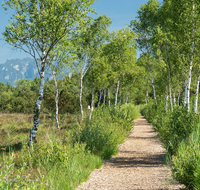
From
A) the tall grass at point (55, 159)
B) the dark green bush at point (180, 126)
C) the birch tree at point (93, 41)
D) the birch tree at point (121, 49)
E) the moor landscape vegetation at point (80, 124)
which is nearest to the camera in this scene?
the tall grass at point (55, 159)

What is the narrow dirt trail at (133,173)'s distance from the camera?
4027 mm

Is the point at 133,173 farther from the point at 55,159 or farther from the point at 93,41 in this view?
the point at 93,41

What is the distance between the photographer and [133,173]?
497cm

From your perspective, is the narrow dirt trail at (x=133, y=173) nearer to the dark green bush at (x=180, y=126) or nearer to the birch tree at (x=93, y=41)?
the dark green bush at (x=180, y=126)

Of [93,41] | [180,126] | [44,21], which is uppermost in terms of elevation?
[93,41]

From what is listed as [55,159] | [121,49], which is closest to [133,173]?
[55,159]

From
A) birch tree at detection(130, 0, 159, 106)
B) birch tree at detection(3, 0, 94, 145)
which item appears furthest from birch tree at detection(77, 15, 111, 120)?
birch tree at detection(3, 0, 94, 145)

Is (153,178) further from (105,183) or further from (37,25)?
(37,25)

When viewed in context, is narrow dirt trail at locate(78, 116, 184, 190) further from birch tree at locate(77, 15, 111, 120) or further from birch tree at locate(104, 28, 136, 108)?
birch tree at locate(77, 15, 111, 120)

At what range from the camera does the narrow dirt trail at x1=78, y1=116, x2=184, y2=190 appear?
4027mm

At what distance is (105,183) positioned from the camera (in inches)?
169

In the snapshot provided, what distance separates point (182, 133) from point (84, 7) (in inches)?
249

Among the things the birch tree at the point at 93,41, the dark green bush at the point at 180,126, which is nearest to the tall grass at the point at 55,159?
the dark green bush at the point at 180,126

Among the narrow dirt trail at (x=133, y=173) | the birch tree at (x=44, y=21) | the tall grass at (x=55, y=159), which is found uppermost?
the birch tree at (x=44, y=21)
